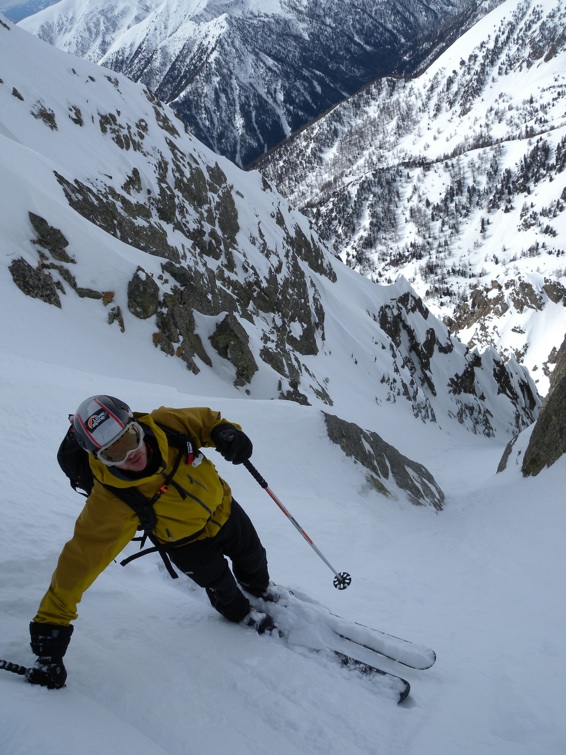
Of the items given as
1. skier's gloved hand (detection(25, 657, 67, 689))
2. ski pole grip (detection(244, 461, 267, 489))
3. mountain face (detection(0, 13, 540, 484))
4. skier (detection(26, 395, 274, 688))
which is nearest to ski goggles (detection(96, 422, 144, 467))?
skier (detection(26, 395, 274, 688))

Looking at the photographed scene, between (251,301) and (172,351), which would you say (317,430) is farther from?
(251,301)

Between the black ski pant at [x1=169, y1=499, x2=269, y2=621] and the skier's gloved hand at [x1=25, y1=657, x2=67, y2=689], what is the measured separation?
1.07 m

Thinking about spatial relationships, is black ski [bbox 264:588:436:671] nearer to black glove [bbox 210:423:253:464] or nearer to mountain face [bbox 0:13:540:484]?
black glove [bbox 210:423:253:464]

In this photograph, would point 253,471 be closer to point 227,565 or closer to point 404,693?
point 227,565

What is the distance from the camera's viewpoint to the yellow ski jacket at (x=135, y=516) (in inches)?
130

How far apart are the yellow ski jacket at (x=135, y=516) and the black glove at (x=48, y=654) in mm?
60

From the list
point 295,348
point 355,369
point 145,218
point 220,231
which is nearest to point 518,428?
point 355,369

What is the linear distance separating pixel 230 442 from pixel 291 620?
1859 mm

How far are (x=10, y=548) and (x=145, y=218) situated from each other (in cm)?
3198

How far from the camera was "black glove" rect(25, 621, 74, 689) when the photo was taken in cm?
318

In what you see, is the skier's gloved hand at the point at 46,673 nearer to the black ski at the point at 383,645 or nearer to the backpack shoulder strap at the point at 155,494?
the backpack shoulder strap at the point at 155,494

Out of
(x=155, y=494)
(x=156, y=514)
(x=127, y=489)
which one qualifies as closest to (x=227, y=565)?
(x=156, y=514)

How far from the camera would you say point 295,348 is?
38.9 metres

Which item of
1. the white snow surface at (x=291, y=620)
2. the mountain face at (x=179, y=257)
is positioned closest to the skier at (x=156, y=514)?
the white snow surface at (x=291, y=620)
